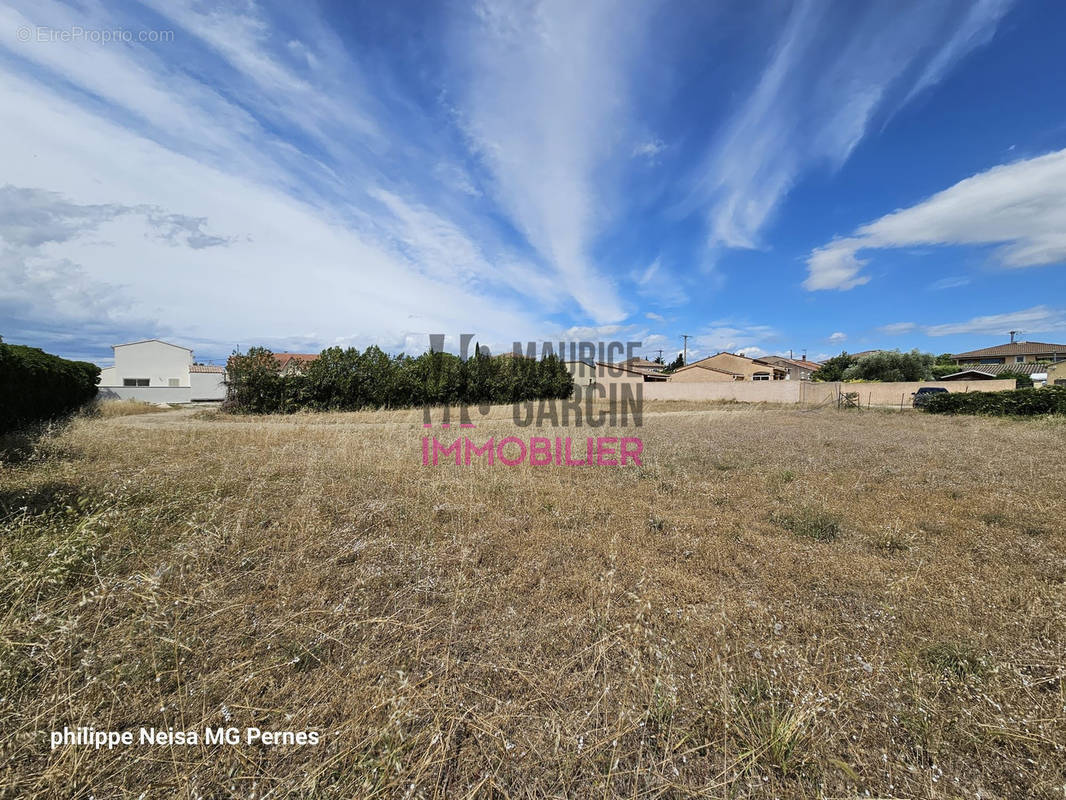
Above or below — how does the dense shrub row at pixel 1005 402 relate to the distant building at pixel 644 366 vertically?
below

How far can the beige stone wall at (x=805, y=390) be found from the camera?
88.6ft

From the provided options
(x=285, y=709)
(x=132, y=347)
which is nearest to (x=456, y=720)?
(x=285, y=709)

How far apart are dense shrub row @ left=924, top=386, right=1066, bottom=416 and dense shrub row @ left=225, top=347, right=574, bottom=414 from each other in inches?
832

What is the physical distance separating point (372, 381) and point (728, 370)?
33.3m

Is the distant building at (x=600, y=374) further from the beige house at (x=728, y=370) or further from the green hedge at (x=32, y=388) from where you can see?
the green hedge at (x=32, y=388)

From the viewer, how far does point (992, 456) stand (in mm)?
7523

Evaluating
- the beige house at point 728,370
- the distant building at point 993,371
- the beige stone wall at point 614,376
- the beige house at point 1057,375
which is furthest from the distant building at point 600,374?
the beige house at point 1057,375

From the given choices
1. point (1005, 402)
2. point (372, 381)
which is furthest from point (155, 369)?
point (1005, 402)

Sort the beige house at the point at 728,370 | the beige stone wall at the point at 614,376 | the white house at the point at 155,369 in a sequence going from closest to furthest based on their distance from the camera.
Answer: the white house at the point at 155,369, the beige stone wall at the point at 614,376, the beige house at the point at 728,370

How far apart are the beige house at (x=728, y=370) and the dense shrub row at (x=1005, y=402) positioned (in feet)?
55.1

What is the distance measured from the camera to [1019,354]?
45.1 metres

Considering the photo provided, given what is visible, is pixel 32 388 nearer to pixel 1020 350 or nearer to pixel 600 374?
pixel 600 374

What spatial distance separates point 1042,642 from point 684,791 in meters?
2.59

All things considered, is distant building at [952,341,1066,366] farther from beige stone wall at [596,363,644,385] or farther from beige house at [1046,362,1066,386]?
beige stone wall at [596,363,644,385]
